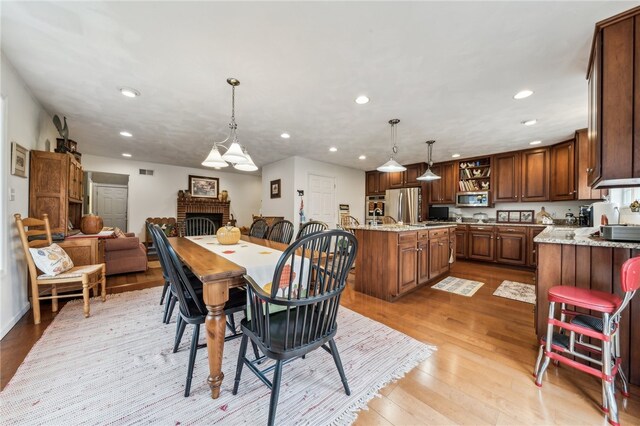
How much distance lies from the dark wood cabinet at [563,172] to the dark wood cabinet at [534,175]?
9 centimetres

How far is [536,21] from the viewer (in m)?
1.55

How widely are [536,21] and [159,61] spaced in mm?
2813

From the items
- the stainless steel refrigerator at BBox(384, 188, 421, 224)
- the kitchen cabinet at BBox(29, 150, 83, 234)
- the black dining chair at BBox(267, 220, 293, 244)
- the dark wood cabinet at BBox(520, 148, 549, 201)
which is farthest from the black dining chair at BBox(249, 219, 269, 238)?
the dark wood cabinet at BBox(520, 148, 549, 201)

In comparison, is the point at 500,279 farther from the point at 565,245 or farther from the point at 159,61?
the point at 159,61

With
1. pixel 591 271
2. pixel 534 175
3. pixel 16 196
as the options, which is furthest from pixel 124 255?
pixel 534 175

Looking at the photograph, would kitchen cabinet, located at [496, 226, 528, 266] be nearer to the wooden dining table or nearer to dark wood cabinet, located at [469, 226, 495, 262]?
dark wood cabinet, located at [469, 226, 495, 262]

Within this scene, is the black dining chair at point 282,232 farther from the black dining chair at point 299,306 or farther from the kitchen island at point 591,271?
the kitchen island at point 591,271

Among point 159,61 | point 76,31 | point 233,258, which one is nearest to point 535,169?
point 233,258

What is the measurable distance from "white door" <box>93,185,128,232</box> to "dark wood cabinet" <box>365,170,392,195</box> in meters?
6.52

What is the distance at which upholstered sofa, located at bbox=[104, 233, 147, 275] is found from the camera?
3.64 meters

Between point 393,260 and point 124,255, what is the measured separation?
4.12 m

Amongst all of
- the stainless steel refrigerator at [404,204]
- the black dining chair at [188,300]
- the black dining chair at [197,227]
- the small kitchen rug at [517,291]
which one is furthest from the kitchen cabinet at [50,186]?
the stainless steel refrigerator at [404,204]

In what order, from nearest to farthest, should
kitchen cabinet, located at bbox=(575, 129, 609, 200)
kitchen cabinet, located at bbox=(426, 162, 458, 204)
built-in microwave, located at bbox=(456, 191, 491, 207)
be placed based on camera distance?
kitchen cabinet, located at bbox=(575, 129, 609, 200) → built-in microwave, located at bbox=(456, 191, 491, 207) → kitchen cabinet, located at bbox=(426, 162, 458, 204)

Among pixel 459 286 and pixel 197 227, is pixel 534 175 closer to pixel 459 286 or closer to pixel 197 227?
pixel 459 286
